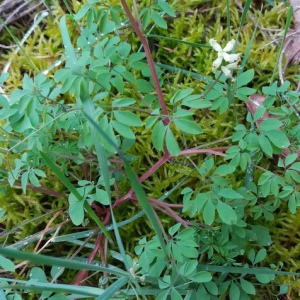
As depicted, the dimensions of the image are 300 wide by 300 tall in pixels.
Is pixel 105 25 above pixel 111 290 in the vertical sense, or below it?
above

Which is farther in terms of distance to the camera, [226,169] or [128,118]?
[226,169]

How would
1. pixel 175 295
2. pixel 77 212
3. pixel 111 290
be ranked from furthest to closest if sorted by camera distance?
pixel 77 212 < pixel 175 295 < pixel 111 290

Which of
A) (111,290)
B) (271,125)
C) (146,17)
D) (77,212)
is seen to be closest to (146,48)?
(146,17)

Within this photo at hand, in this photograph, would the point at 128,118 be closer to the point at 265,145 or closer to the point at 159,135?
the point at 159,135

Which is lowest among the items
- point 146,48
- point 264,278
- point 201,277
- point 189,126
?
point 264,278

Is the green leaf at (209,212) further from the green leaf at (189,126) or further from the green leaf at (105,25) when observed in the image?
the green leaf at (105,25)

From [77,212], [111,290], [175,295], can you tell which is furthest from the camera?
[77,212]
